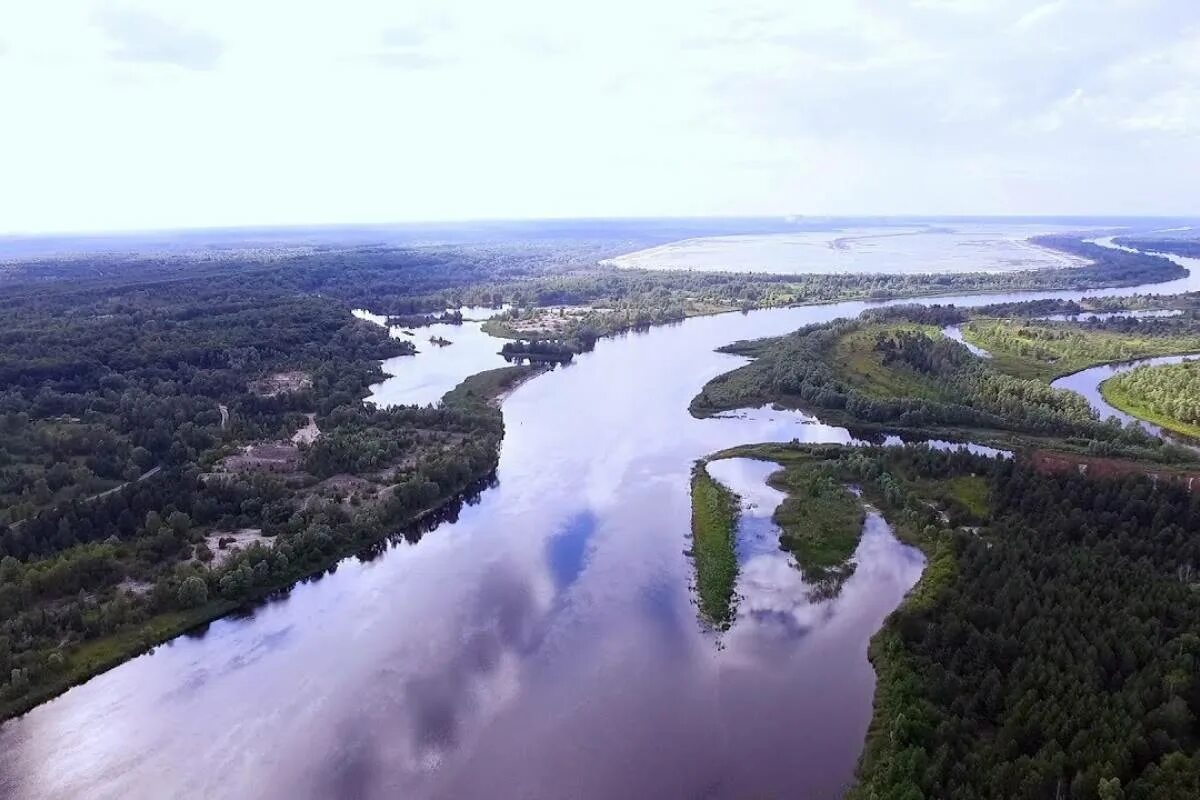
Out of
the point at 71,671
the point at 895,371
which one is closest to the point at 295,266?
the point at 895,371

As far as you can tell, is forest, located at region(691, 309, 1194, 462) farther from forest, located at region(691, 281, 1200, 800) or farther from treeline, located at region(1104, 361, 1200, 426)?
treeline, located at region(1104, 361, 1200, 426)

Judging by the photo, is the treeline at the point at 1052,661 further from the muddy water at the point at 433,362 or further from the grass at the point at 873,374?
the muddy water at the point at 433,362

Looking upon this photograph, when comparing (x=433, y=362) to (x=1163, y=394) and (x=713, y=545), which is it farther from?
(x=1163, y=394)

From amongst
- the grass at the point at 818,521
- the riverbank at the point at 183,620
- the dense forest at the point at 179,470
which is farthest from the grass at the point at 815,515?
the dense forest at the point at 179,470

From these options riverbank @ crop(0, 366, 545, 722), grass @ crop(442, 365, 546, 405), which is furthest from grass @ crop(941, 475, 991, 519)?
grass @ crop(442, 365, 546, 405)

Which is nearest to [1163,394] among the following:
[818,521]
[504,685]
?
[818,521]
